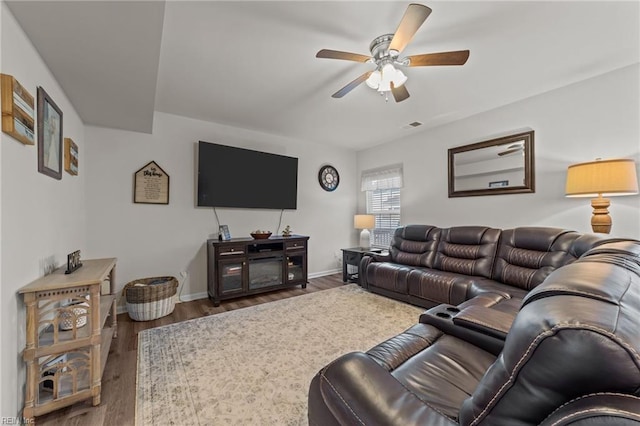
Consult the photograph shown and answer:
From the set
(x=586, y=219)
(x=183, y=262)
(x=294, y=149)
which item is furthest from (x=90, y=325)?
(x=586, y=219)

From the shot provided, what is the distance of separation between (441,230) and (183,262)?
3.59m

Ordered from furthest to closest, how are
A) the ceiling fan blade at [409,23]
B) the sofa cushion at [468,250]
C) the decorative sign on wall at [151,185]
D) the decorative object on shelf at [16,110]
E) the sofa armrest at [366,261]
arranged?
the sofa armrest at [366,261] → the decorative sign on wall at [151,185] → the sofa cushion at [468,250] → the ceiling fan blade at [409,23] → the decorative object on shelf at [16,110]

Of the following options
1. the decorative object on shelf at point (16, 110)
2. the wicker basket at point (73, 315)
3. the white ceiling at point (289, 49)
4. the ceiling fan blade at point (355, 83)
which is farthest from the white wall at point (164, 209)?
the ceiling fan blade at point (355, 83)

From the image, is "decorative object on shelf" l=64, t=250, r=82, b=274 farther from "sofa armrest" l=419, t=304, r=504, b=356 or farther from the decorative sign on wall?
"sofa armrest" l=419, t=304, r=504, b=356

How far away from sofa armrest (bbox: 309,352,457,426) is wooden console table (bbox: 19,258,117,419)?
154 centimetres

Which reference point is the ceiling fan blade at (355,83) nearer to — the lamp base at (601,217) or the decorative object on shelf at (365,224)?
the lamp base at (601,217)

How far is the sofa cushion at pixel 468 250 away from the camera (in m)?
2.94

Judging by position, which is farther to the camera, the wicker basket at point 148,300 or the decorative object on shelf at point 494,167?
Result: the decorative object on shelf at point 494,167

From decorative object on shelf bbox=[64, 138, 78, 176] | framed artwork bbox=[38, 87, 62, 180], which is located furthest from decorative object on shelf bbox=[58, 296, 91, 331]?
decorative object on shelf bbox=[64, 138, 78, 176]

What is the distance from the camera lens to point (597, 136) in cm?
257

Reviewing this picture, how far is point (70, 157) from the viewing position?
2.32m

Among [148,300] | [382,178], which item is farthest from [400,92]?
[148,300]

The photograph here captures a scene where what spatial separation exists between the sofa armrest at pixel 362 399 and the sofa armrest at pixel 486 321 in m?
0.75

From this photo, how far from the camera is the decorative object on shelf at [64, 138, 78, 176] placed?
7.38 ft
